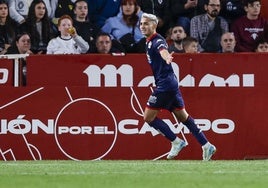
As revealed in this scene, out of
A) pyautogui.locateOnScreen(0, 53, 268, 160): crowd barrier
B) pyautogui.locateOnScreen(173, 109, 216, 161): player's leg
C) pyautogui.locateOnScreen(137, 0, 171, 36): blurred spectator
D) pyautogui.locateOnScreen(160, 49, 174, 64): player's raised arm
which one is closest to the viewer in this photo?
pyautogui.locateOnScreen(160, 49, 174, 64): player's raised arm

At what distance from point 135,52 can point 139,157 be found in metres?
2.76

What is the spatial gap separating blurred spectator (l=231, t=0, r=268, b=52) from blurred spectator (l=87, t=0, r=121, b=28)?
7.56ft

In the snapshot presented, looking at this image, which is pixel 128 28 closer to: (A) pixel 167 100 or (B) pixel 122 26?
(B) pixel 122 26

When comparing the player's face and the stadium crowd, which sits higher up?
the player's face

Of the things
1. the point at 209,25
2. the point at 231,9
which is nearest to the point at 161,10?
the point at 209,25

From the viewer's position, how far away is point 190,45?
17484 mm

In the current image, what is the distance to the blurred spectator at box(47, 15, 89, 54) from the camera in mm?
17578

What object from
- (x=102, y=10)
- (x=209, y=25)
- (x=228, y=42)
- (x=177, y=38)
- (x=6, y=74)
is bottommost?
(x=6, y=74)

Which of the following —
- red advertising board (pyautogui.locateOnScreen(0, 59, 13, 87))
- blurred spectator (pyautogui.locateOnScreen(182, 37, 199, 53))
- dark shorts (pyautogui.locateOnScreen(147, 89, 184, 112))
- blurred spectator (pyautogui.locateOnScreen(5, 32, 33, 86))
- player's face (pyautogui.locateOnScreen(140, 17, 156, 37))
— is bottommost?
dark shorts (pyautogui.locateOnScreen(147, 89, 184, 112))

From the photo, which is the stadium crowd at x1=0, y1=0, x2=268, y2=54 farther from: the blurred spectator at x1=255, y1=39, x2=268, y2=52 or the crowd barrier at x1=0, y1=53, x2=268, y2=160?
the crowd barrier at x1=0, y1=53, x2=268, y2=160

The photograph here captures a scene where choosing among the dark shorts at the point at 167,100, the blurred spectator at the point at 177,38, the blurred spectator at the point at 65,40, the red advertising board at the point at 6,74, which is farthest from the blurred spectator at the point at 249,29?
the red advertising board at the point at 6,74

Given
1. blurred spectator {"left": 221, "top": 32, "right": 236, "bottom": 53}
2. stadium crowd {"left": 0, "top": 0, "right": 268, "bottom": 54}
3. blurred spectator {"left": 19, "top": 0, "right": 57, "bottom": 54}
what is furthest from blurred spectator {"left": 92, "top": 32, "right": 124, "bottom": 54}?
blurred spectator {"left": 221, "top": 32, "right": 236, "bottom": 53}

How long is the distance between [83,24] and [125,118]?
8.32 ft

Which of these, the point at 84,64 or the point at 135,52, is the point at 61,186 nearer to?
the point at 84,64
